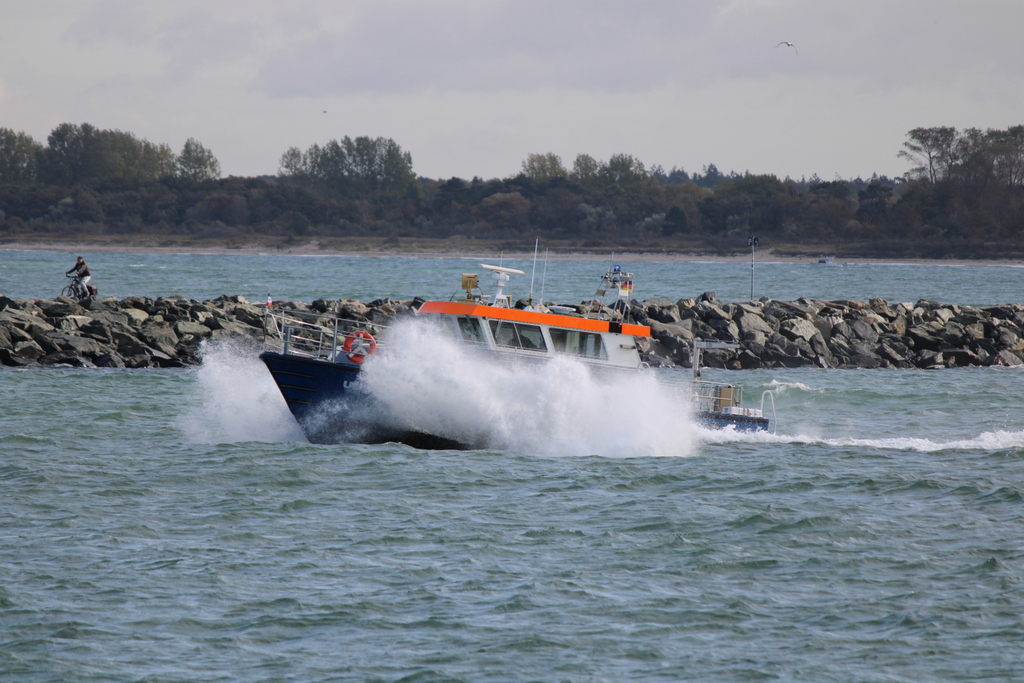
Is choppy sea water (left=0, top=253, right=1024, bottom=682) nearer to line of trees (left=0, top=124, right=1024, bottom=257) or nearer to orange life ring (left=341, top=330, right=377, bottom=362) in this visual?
orange life ring (left=341, top=330, right=377, bottom=362)

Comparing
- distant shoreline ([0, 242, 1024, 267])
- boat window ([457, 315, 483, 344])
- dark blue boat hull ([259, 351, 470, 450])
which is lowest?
dark blue boat hull ([259, 351, 470, 450])

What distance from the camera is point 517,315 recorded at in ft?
49.0

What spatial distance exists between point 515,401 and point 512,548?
4487 millimetres

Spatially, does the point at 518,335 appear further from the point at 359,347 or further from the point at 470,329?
the point at 359,347

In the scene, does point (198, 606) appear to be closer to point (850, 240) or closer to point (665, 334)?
point (665, 334)

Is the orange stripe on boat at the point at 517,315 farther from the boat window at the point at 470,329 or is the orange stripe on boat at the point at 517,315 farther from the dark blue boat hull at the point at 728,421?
the dark blue boat hull at the point at 728,421

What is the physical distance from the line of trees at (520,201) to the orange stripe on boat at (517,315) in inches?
3859

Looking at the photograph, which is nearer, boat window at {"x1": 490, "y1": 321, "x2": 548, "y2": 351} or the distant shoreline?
boat window at {"x1": 490, "y1": 321, "x2": 548, "y2": 351}

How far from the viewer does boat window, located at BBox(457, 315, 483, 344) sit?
1477cm

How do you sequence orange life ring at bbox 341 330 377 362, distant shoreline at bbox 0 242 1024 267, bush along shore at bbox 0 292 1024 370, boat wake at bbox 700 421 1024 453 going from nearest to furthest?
orange life ring at bbox 341 330 377 362 → boat wake at bbox 700 421 1024 453 → bush along shore at bbox 0 292 1024 370 → distant shoreline at bbox 0 242 1024 267

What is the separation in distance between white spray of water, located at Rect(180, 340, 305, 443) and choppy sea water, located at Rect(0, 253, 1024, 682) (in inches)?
1.8

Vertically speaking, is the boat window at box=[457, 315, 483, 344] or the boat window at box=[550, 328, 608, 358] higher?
the boat window at box=[457, 315, 483, 344]

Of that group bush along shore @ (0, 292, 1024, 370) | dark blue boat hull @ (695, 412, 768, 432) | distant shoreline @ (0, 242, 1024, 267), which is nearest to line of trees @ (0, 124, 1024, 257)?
distant shoreline @ (0, 242, 1024, 267)

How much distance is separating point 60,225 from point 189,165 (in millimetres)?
25775
